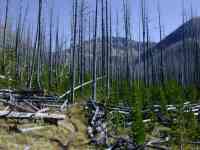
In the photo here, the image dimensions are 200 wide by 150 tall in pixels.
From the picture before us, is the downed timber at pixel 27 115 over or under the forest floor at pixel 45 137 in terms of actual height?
over

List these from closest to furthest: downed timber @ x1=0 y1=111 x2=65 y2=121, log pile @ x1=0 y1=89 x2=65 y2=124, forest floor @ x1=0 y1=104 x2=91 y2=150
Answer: forest floor @ x1=0 y1=104 x2=91 y2=150 < downed timber @ x1=0 y1=111 x2=65 y2=121 < log pile @ x1=0 y1=89 x2=65 y2=124

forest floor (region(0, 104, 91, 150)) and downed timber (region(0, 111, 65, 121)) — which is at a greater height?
downed timber (region(0, 111, 65, 121))

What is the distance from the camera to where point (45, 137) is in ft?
40.3

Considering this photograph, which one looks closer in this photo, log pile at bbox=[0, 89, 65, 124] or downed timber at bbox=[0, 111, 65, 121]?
downed timber at bbox=[0, 111, 65, 121]

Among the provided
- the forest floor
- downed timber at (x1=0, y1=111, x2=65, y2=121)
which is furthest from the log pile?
the forest floor

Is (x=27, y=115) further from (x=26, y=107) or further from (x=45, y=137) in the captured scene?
(x=45, y=137)

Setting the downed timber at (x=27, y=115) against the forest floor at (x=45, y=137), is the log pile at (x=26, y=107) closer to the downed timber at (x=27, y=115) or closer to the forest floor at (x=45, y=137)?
the downed timber at (x=27, y=115)

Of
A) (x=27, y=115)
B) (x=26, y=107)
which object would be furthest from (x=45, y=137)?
(x=26, y=107)

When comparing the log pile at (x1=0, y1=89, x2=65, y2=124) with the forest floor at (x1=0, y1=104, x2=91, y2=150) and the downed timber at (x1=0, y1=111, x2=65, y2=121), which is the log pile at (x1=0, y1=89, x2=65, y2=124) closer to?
the downed timber at (x1=0, y1=111, x2=65, y2=121)

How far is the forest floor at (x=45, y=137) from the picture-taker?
36.8 feet

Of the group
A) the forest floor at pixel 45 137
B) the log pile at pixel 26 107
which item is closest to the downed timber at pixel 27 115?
the log pile at pixel 26 107

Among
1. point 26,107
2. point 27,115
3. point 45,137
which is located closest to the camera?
point 45,137

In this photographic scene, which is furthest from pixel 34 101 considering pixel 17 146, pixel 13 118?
pixel 17 146

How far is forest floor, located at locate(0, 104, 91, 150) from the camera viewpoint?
11.2 meters
